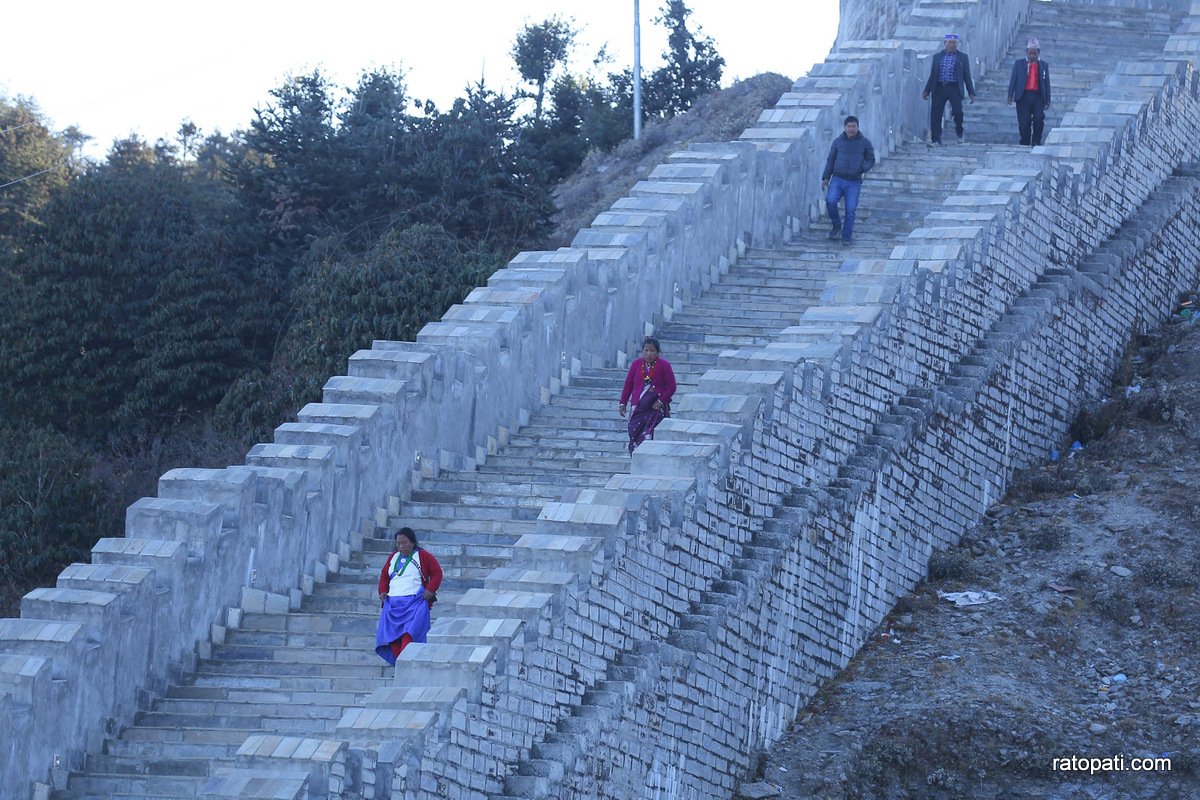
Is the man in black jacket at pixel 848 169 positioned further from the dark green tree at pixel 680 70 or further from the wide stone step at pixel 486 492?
the dark green tree at pixel 680 70

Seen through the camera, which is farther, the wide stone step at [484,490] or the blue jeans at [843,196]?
the blue jeans at [843,196]

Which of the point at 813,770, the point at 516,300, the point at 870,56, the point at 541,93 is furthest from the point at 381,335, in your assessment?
the point at 541,93

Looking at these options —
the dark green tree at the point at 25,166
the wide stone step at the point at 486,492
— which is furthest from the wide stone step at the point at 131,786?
the dark green tree at the point at 25,166

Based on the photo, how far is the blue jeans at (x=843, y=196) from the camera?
22.0 m

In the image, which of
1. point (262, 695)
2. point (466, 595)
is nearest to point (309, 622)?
point (262, 695)

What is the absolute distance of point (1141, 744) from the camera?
1563cm

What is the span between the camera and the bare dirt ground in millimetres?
15398

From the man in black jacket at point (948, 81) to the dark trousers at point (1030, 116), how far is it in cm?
69

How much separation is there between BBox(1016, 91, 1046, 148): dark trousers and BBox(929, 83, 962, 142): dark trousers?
2.17ft

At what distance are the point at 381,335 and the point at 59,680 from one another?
13512mm

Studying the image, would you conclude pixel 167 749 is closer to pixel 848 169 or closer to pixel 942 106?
pixel 848 169

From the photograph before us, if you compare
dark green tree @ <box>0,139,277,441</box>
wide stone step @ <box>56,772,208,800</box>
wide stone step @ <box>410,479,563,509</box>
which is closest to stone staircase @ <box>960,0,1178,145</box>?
wide stone step @ <box>410,479,563,509</box>

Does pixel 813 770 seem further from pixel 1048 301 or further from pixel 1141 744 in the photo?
pixel 1048 301

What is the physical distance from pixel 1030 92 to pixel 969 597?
26.8 ft
